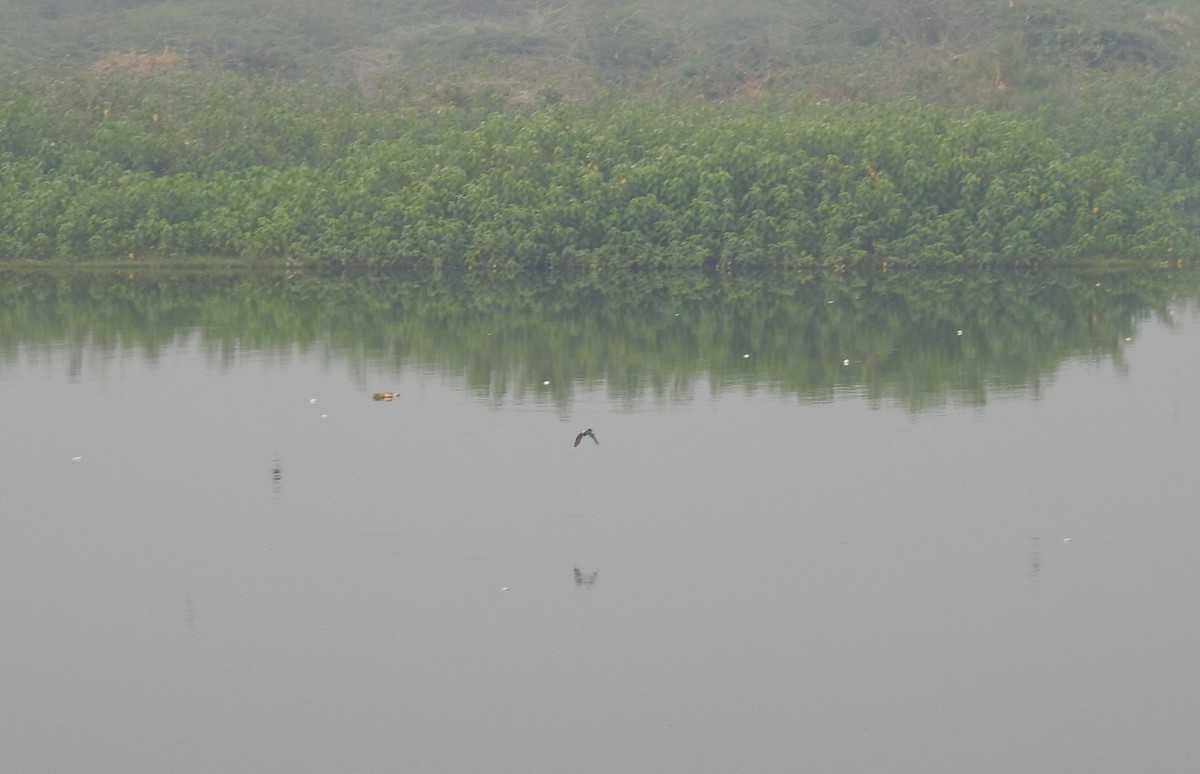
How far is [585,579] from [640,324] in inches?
449

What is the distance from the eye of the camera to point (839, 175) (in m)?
29.1

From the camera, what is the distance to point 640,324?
23.2 metres

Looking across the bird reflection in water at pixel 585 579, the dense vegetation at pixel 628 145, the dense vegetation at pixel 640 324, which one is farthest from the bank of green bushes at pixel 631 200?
the bird reflection in water at pixel 585 579

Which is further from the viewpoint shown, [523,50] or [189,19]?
[189,19]

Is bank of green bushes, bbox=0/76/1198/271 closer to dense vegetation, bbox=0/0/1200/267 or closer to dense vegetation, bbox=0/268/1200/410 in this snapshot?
dense vegetation, bbox=0/0/1200/267

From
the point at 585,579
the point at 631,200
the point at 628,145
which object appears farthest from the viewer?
the point at 628,145

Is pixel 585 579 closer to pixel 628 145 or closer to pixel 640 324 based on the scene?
pixel 640 324

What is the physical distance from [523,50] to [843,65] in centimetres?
671

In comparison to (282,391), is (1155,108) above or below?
above

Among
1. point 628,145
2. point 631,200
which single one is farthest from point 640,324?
point 628,145

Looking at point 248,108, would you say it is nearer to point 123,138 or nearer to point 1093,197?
point 123,138

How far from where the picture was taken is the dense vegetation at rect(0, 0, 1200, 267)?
2883 centimetres

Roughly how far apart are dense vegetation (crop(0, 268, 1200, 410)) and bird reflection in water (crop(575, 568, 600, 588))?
5.95 m

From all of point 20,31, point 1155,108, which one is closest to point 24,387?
point 1155,108
